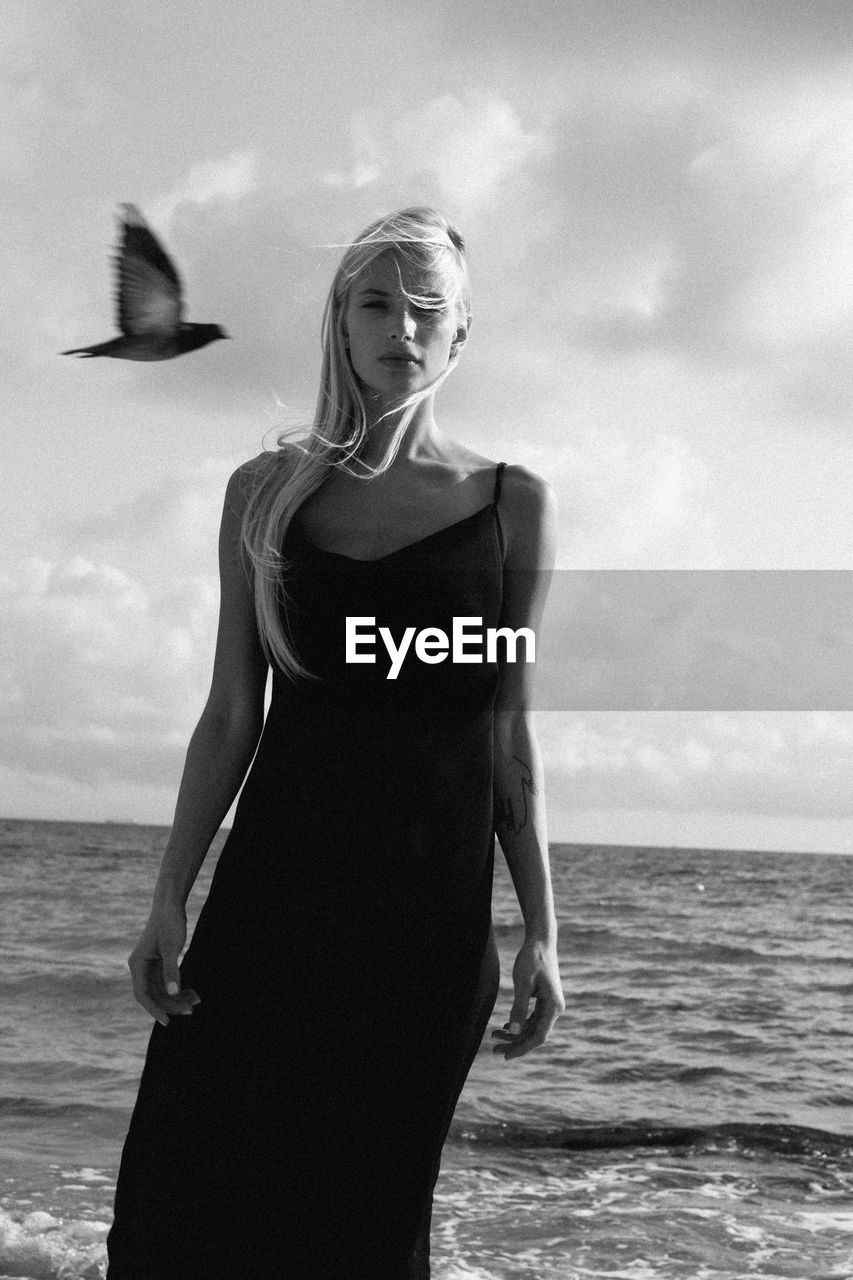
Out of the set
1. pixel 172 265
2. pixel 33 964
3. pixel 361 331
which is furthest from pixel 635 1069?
pixel 361 331

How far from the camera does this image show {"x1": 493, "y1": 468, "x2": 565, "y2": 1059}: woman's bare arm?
2432mm

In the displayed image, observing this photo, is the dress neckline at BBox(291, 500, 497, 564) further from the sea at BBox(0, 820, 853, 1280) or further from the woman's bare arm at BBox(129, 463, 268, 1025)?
the sea at BBox(0, 820, 853, 1280)

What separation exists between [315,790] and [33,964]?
1429 centimetres

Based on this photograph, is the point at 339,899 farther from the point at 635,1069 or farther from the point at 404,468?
the point at 635,1069

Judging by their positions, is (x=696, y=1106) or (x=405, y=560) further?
(x=696, y=1106)

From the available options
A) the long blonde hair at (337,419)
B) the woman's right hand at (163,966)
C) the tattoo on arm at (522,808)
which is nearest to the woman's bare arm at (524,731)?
the tattoo on arm at (522,808)

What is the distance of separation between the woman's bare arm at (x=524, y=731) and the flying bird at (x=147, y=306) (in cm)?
157

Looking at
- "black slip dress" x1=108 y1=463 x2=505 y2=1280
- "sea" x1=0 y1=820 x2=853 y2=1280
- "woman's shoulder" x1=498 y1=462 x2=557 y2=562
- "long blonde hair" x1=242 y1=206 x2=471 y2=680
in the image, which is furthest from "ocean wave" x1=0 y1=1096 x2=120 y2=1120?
"woman's shoulder" x1=498 y1=462 x2=557 y2=562

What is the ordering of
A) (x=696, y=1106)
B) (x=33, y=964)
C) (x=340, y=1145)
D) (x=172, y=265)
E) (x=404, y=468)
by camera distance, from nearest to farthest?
(x=340, y=1145) → (x=404, y=468) → (x=172, y=265) → (x=696, y=1106) → (x=33, y=964)

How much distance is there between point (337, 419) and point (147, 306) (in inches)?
60.6

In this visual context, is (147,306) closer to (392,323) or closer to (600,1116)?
(392,323)

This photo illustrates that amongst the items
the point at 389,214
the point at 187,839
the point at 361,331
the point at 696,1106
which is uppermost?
the point at 389,214

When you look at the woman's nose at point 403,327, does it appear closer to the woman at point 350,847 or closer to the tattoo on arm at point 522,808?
the woman at point 350,847

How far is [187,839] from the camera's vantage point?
2357 mm
